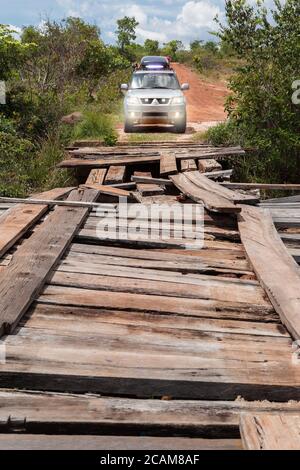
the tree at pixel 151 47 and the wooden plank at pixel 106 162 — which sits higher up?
the tree at pixel 151 47

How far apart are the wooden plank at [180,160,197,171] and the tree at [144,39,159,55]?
39315mm

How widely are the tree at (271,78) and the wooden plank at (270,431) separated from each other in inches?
375

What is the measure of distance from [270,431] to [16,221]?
3742 millimetres

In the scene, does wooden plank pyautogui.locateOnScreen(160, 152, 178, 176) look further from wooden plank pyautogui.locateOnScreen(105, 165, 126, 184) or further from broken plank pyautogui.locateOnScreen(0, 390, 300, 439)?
broken plank pyautogui.locateOnScreen(0, 390, 300, 439)

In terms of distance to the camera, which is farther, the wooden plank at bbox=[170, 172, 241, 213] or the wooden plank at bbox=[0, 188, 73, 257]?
the wooden plank at bbox=[170, 172, 241, 213]

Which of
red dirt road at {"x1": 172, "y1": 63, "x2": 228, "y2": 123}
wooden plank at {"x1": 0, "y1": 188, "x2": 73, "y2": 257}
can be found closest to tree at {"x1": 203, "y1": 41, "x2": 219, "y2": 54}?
red dirt road at {"x1": 172, "y1": 63, "x2": 228, "y2": 123}

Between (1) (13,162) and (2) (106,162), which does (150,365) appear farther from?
(1) (13,162)

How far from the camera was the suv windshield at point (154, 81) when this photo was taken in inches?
621

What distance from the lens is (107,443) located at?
213 centimetres

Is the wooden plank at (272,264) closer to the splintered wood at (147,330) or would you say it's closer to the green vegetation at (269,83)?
the splintered wood at (147,330)

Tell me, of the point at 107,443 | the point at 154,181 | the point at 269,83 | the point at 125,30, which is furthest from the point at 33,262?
the point at 125,30

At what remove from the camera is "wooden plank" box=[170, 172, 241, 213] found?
5566 mm

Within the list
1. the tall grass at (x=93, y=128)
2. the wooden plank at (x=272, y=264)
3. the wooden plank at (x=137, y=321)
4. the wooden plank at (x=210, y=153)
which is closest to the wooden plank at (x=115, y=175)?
the wooden plank at (x=210, y=153)
